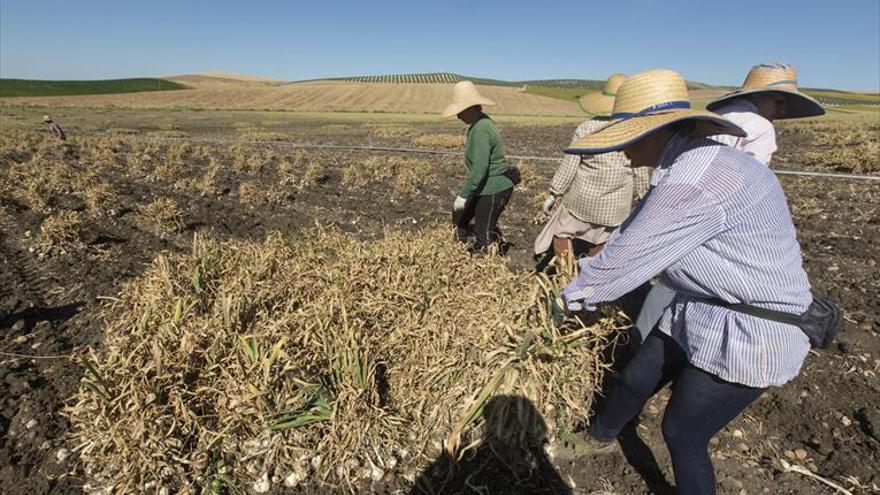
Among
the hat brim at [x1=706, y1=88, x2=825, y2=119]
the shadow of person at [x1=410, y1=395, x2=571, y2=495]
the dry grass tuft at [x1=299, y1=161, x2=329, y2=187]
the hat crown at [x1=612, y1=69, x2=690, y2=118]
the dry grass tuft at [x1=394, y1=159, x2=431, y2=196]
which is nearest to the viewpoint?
the hat crown at [x1=612, y1=69, x2=690, y2=118]

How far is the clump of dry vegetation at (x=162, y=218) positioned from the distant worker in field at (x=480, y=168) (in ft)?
13.5

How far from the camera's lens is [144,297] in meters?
3.06

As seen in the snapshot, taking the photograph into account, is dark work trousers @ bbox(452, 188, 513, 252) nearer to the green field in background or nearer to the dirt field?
the dirt field

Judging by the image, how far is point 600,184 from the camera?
3619mm

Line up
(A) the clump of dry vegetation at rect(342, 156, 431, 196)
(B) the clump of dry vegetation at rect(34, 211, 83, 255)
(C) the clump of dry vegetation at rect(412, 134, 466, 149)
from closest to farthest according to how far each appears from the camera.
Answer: (B) the clump of dry vegetation at rect(34, 211, 83, 255) < (A) the clump of dry vegetation at rect(342, 156, 431, 196) < (C) the clump of dry vegetation at rect(412, 134, 466, 149)

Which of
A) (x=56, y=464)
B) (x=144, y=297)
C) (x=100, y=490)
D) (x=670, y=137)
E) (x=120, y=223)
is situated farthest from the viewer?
(x=120, y=223)

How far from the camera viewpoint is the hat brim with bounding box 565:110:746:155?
1608 mm

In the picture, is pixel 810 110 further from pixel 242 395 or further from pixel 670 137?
pixel 242 395

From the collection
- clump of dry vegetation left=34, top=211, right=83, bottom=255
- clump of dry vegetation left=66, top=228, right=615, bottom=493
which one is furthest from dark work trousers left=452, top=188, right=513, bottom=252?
clump of dry vegetation left=34, top=211, right=83, bottom=255

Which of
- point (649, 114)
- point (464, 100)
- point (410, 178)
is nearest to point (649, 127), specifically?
point (649, 114)

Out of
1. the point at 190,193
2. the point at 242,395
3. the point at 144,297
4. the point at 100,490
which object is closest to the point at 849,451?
the point at 242,395

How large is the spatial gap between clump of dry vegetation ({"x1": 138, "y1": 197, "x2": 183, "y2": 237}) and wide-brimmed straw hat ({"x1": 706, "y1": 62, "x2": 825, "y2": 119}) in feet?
21.4

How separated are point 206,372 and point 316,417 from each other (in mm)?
720

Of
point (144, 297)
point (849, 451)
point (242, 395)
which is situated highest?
point (144, 297)
